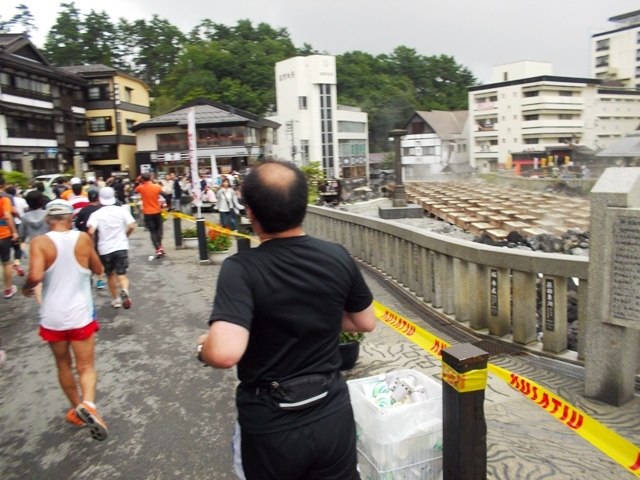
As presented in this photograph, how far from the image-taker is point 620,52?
78.9m

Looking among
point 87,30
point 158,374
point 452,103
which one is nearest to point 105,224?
point 158,374

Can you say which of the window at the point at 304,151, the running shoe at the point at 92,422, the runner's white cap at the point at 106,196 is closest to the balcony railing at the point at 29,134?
the window at the point at 304,151

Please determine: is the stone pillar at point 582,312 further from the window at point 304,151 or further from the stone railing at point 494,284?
the window at point 304,151

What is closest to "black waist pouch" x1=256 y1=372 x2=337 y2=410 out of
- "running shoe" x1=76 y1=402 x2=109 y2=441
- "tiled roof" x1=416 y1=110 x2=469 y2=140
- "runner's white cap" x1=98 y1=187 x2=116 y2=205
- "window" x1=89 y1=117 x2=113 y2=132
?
"running shoe" x1=76 y1=402 x2=109 y2=441

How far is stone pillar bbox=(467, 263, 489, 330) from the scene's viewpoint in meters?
5.71

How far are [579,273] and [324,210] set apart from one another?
8.88 m

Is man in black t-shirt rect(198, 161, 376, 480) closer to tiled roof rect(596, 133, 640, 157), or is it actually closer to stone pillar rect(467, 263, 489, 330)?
stone pillar rect(467, 263, 489, 330)

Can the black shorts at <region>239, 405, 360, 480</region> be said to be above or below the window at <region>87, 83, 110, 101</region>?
below

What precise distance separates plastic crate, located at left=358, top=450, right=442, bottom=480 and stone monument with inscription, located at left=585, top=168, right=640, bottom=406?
75.9 inches

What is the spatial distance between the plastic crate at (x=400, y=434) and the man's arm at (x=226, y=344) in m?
1.20

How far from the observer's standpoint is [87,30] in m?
74.9

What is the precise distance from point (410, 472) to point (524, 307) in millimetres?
2870

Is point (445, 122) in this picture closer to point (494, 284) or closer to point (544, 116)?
point (544, 116)

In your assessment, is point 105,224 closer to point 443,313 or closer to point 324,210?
point 443,313
